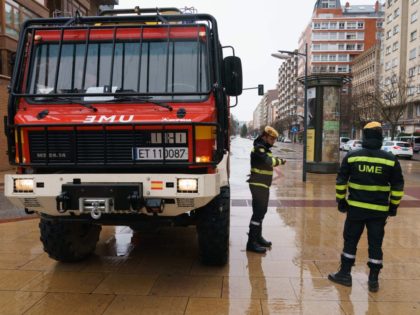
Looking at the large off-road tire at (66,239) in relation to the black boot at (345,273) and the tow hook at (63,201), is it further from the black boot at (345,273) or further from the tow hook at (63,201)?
the black boot at (345,273)

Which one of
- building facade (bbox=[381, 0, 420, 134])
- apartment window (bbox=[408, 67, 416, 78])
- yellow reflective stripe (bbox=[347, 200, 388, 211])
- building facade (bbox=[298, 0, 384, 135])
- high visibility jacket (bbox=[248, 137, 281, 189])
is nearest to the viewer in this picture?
yellow reflective stripe (bbox=[347, 200, 388, 211])

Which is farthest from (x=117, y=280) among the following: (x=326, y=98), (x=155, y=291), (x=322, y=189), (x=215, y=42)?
(x=326, y=98)

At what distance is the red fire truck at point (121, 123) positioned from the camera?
13.6 ft

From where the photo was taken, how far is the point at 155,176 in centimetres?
414

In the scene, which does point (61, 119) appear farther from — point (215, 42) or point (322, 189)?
point (322, 189)

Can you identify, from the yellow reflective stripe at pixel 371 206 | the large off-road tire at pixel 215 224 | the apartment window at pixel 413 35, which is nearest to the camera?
the yellow reflective stripe at pixel 371 206

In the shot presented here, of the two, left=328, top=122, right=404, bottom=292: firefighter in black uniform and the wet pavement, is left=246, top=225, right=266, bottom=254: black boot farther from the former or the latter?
left=328, top=122, right=404, bottom=292: firefighter in black uniform

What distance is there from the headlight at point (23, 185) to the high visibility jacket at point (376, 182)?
3.46m

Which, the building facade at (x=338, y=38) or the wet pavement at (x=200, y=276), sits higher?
the building facade at (x=338, y=38)

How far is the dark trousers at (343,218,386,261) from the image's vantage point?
457cm

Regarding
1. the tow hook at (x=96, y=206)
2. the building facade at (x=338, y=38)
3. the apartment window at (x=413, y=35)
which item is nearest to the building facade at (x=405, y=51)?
the apartment window at (x=413, y=35)

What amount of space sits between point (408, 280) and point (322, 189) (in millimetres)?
7909

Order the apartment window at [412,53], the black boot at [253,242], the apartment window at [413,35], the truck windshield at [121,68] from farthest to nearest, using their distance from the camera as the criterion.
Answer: the apartment window at [413,35], the apartment window at [412,53], the black boot at [253,242], the truck windshield at [121,68]

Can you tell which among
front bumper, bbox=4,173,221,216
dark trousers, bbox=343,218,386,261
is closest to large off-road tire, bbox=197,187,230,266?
front bumper, bbox=4,173,221,216
